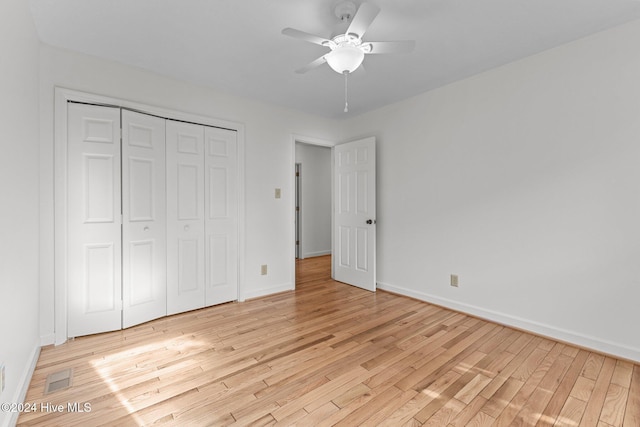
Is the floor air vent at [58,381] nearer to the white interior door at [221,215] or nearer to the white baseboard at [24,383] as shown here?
the white baseboard at [24,383]

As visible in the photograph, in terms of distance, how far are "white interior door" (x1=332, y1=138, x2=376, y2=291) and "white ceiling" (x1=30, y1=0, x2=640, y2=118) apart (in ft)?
3.87

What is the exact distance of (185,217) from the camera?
3.03 m

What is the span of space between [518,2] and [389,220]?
2.45 metres

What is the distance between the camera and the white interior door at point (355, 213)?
3.82m

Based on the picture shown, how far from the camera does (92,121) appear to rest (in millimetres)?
2482

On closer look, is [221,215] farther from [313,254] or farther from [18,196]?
[313,254]

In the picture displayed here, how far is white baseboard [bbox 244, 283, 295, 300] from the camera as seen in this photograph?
351 centimetres

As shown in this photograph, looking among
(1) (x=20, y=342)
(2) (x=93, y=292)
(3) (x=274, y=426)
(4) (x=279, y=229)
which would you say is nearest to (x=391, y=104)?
(4) (x=279, y=229)

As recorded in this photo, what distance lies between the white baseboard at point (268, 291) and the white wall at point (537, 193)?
1517 mm

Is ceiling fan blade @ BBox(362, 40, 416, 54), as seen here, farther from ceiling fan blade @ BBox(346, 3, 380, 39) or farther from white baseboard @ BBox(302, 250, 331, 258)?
white baseboard @ BBox(302, 250, 331, 258)

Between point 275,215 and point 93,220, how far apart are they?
189cm

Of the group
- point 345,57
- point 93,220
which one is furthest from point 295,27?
point 93,220

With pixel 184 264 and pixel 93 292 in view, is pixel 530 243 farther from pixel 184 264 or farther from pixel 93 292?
pixel 93 292

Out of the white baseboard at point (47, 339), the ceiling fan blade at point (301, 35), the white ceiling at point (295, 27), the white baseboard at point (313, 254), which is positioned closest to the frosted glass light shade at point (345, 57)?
the ceiling fan blade at point (301, 35)
